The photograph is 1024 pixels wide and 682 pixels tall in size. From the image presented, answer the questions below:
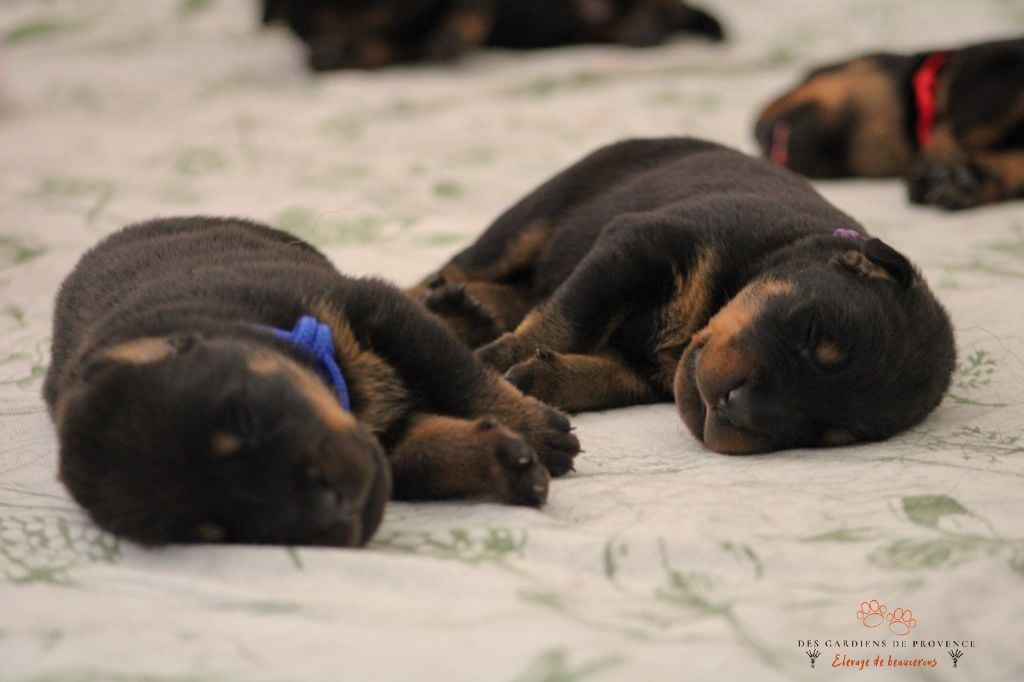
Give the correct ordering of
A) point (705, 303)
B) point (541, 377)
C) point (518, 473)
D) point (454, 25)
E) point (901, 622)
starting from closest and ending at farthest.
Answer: point (901, 622), point (518, 473), point (541, 377), point (705, 303), point (454, 25)

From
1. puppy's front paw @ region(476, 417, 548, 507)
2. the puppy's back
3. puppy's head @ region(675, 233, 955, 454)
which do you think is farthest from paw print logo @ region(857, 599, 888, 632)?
the puppy's back

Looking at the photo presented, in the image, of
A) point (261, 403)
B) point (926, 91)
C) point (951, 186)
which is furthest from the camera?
point (926, 91)

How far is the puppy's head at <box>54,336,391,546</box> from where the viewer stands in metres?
1.99

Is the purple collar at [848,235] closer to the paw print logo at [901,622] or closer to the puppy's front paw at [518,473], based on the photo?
the puppy's front paw at [518,473]

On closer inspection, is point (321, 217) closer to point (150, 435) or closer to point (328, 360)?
point (328, 360)

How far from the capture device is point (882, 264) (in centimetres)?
287

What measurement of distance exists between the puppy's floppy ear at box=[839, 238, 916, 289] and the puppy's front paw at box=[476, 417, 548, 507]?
3.28 feet

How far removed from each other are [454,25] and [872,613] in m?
5.70

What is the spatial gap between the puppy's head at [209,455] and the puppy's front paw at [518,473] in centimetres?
36

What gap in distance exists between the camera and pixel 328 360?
96.0 inches

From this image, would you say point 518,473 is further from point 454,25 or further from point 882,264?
point 454,25

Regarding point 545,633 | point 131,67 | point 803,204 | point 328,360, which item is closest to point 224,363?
point 328,360

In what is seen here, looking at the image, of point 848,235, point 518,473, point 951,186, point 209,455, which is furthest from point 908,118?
point 209,455

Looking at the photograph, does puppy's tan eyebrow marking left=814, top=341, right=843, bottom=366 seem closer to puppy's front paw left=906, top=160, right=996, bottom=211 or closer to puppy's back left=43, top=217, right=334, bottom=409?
puppy's back left=43, top=217, right=334, bottom=409
